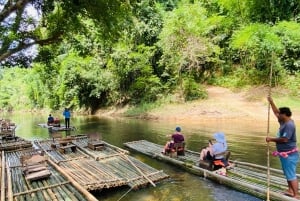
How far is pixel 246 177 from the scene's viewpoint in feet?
32.2

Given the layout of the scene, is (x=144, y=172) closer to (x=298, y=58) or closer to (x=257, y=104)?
(x=257, y=104)

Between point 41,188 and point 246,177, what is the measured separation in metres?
6.12

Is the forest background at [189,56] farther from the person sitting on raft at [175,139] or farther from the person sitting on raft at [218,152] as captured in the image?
the person sitting on raft at [218,152]

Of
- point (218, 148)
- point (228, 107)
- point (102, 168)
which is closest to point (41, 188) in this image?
point (102, 168)

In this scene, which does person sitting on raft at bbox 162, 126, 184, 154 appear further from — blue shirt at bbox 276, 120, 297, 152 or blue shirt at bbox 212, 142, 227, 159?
blue shirt at bbox 276, 120, 297, 152

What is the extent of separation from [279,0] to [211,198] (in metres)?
27.4

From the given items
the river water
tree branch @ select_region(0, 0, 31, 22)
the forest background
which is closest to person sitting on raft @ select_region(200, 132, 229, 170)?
the river water

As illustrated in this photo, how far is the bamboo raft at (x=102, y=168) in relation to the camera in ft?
31.7

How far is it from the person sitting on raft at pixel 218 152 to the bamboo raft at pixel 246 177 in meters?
0.37

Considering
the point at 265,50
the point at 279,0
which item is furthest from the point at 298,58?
the point at 279,0

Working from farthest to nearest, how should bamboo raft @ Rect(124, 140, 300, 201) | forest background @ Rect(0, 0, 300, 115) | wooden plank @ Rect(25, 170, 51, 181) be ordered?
forest background @ Rect(0, 0, 300, 115)
wooden plank @ Rect(25, 170, 51, 181)
bamboo raft @ Rect(124, 140, 300, 201)

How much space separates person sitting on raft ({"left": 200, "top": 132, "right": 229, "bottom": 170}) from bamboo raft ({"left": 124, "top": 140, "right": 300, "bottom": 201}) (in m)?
0.37

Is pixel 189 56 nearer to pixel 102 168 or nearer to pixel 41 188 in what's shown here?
pixel 102 168

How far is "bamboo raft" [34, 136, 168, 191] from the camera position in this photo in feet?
31.7
